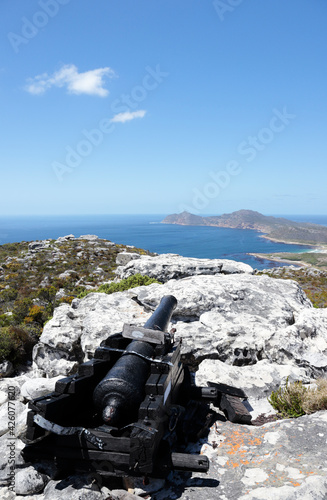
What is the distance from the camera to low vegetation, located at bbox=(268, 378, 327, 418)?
5.00 metres

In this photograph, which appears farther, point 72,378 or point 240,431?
point 240,431

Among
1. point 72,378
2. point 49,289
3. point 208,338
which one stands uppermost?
point 72,378

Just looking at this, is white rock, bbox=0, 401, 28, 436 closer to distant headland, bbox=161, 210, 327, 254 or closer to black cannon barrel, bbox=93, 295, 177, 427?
black cannon barrel, bbox=93, 295, 177, 427

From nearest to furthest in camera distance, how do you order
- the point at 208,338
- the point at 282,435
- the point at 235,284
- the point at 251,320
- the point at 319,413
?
1. the point at 282,435
2. the point at 319,413
3. the point at 208,338
4. the point at 251,320
5. the point at 235,284

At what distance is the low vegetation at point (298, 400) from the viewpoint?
5.00 meters

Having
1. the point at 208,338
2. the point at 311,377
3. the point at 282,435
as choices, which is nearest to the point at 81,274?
the point at 208,338

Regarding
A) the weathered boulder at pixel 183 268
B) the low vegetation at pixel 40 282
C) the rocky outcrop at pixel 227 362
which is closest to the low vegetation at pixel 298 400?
the rocky outcrop at pixel 227 362

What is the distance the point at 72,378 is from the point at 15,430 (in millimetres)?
1736

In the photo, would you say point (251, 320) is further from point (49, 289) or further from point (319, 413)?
point (49, 289)

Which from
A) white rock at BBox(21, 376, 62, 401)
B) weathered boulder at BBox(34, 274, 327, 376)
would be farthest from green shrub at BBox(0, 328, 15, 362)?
white rock at BBox(21, 376, 62, 401)

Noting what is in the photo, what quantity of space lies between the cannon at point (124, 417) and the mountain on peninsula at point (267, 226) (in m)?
126

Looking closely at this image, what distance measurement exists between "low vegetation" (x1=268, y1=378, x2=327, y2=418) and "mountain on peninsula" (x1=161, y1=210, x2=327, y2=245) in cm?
12468

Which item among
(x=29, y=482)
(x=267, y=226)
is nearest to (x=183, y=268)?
(x=29, y=482)

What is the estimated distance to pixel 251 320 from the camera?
8.49 metres
